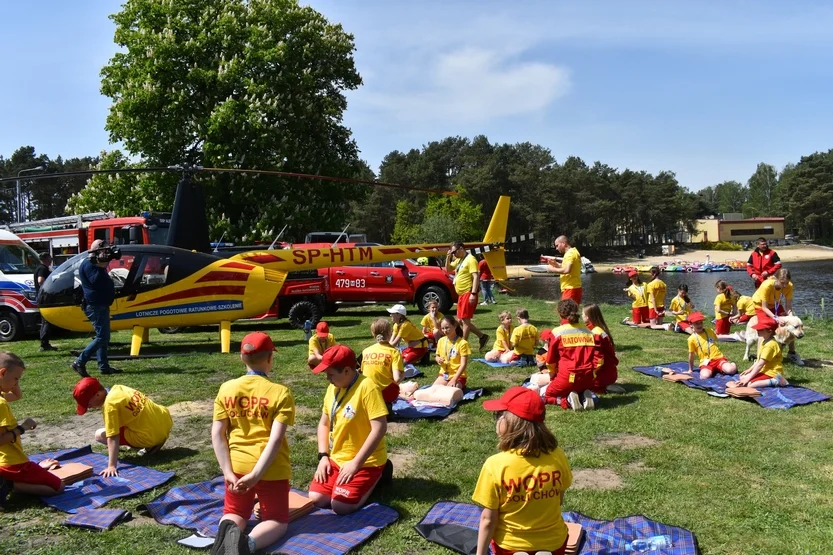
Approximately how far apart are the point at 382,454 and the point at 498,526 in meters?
1.48

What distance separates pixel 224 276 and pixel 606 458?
7977 millimetres

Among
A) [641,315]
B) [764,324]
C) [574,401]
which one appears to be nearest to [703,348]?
[764,324]

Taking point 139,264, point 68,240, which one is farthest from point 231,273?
point 68,240

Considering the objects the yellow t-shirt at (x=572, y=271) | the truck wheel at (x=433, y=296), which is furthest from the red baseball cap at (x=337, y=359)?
the truck wheel at (x=433, y=296)

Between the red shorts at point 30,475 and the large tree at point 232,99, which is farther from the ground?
the large tree at point 232,99

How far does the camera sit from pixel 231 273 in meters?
11.3

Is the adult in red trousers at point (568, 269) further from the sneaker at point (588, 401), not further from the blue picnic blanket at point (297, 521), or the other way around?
the blue picnic blanket at point (297, 521)

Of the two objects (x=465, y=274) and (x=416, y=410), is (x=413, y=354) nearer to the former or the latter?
(x=465, y=274)

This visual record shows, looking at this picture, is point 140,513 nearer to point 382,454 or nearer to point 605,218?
point 382,454

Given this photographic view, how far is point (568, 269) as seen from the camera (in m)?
9.63

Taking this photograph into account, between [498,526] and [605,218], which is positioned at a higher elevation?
[605,218]

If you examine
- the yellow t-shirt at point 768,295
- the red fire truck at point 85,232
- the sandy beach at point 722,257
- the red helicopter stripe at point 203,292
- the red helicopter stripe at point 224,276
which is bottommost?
the sandy beach at point 722,257

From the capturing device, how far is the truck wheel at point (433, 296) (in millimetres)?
16578

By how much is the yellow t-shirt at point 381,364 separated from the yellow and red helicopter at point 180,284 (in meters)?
5.42
